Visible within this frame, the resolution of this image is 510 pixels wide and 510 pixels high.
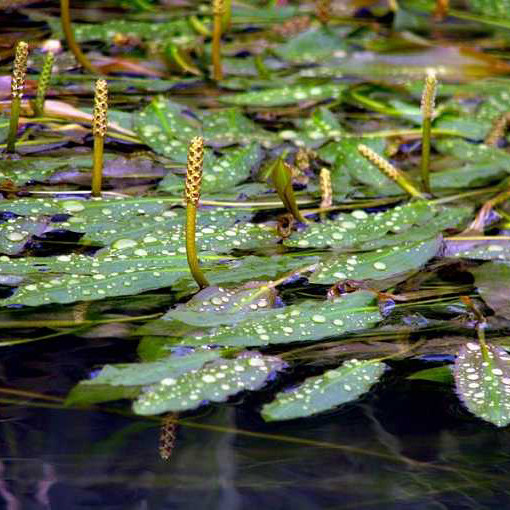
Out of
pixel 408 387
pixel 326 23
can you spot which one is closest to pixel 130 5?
pixel 326 23

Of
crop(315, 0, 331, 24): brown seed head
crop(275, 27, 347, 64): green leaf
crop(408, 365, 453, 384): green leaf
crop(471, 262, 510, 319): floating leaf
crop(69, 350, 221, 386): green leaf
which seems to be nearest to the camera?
crop(69, 350, 221, 386): green leaf

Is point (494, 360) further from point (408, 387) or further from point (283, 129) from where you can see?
point (283, 129)

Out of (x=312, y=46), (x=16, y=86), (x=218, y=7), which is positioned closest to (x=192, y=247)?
(x=16, y=86)

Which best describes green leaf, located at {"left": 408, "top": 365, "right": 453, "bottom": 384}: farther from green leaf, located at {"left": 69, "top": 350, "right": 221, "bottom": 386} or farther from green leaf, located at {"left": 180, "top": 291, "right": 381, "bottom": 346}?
green leaf, located at {"left": 69, "top": 350, "right": 221, "bottom": 386}

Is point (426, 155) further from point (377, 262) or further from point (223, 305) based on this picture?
point (223, 305)

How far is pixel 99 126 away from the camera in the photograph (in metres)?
1.56

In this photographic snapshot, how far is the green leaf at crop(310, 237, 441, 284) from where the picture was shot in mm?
1500

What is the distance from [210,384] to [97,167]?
1.86ft

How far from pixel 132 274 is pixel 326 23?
1429 millimetres

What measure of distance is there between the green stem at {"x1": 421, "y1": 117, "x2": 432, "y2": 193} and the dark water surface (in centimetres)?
64

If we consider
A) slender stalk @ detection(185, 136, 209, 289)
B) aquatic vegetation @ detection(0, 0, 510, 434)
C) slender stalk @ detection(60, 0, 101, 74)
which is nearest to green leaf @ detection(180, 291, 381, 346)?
aquatic vegetation @ detection(0, 0, 510, 434)

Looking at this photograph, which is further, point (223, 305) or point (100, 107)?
point (100, 107)

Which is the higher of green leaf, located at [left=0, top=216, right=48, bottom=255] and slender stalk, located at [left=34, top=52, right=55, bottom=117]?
slender stalk, located at [left=34, top=52, right=55, bottom=117]

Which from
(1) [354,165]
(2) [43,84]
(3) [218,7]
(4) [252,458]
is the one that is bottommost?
(4) [252,458]
